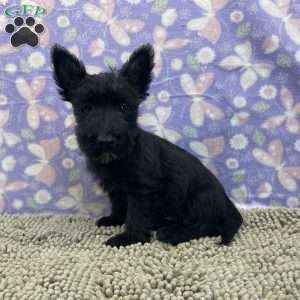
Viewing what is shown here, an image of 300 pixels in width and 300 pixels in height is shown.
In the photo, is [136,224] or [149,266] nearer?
[149,266]

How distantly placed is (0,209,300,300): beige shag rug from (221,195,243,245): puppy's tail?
0.16 feet

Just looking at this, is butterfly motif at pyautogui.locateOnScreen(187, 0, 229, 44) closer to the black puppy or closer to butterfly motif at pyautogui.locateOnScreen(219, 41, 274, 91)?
butterfly motif at pyautogui.locateOnScreen(219, 41, 274, 91)

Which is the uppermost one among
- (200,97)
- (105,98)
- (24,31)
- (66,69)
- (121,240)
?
(24,31)

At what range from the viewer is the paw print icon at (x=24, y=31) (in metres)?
3.15

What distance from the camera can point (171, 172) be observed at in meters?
2.79

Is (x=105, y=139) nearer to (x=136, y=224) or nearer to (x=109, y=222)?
(x=136, y=224)

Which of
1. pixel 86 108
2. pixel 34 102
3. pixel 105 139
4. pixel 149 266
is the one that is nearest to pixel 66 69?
pixel 86 108

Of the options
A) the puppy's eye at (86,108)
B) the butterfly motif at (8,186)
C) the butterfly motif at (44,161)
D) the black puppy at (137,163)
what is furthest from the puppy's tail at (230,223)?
the butterfly motif at (8,186)

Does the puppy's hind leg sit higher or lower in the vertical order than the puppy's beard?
lower

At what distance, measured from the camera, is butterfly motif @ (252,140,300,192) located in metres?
3.24

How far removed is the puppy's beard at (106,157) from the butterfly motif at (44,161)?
2.71ft

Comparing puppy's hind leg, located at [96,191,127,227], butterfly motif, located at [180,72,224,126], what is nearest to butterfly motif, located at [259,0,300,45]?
butterfly motif, located at [180,72,224,126]

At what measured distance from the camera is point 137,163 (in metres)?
2.63

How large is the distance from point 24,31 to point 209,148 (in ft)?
5.07
